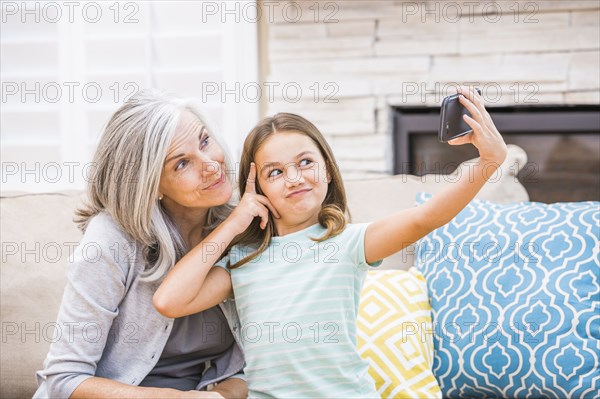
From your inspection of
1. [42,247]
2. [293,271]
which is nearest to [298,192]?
[293,271]

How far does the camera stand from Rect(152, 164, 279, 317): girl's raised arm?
1.43m

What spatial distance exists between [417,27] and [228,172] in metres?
1.16

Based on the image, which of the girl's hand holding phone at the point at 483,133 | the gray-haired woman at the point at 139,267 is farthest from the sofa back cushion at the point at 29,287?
the girl's hand holding phone at the point at 483,133

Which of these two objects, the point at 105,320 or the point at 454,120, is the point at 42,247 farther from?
the point at 454,120

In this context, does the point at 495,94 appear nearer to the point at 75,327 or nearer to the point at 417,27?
the point at 417,27

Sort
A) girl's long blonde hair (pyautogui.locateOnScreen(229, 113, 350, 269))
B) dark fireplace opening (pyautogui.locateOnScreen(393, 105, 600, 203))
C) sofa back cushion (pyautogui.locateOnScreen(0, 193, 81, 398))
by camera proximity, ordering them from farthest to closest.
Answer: dark fireplace opening (pyautogui.locateOnScreen(393, 105, 600, 203))
sofa back cushion (pyautogui.locateOnScreen(0, 193, 81, 398))
girl's long blonde hair (pyautogui.locateOnScreen(229, 113, 350, 269))

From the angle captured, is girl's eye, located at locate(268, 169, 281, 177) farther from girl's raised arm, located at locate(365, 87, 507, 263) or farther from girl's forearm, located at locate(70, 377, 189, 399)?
girl's forearm, located at locate(70, 377, 189, 399)

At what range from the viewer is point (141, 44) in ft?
9.00

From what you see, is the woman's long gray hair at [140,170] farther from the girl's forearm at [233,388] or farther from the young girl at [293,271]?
the girl's forearm at [233,388]

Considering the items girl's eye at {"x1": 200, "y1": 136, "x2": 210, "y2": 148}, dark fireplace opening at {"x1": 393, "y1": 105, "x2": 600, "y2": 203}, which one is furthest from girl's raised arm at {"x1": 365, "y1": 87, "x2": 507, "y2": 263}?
dark fireplace opening at {"x1": 393, "y1": 105, "x2": 600, "y2": 203}

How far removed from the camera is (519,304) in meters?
1.62

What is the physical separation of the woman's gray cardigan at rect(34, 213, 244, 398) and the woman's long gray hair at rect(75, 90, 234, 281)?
0.04 meters

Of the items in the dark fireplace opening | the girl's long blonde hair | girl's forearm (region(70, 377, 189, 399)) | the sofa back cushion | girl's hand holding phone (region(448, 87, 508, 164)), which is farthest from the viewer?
the dark fireplace opening

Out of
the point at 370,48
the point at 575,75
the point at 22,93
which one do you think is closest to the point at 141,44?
the point at 22,93
